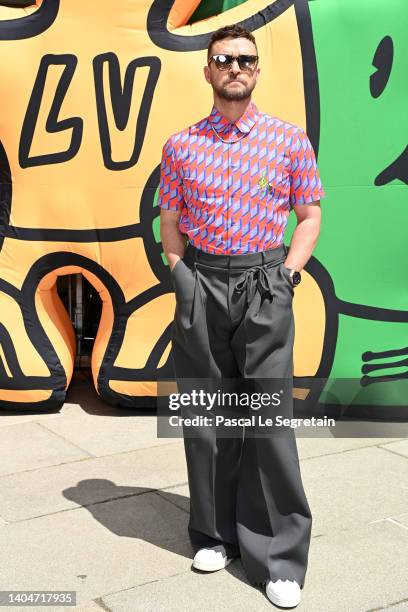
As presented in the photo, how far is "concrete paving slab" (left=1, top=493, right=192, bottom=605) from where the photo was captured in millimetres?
2707

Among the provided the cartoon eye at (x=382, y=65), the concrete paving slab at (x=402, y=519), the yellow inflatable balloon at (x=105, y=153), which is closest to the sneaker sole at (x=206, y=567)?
the concrete paving slab at (x=402, y=519)

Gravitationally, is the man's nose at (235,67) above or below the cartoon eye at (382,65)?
below

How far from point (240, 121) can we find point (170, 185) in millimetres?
294

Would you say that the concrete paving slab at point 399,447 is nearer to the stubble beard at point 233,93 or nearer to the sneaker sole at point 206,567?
the sneaker sole at point 206,567

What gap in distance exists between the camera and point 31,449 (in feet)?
12.9

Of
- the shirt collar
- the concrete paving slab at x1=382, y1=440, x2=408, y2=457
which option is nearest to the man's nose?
the shirt collar

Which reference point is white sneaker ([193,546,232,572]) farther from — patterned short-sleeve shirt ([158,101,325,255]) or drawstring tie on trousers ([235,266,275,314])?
patterned short-sleeve shirt ([158,101,325,255])

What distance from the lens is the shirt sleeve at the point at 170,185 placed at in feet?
8.87

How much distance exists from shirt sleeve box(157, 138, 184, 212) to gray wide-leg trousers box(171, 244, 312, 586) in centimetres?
15

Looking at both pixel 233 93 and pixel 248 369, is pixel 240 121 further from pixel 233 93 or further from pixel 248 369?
pixel 248 369

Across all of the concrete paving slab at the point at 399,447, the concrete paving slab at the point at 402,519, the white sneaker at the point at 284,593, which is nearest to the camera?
the white sneaker at the point at 284,593

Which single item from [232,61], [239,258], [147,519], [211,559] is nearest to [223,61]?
[232,61]

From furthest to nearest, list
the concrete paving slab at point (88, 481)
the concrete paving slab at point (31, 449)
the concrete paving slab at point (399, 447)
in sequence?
1. the concrete paving slab at point (399, 447)
2. the concrete paving slab at point (31, 449)
3. the concrete paving slab at point (88, 481)

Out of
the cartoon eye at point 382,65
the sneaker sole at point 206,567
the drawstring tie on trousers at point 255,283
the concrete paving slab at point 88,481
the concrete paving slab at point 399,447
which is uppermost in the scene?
the cartoon eye at point 382,65
